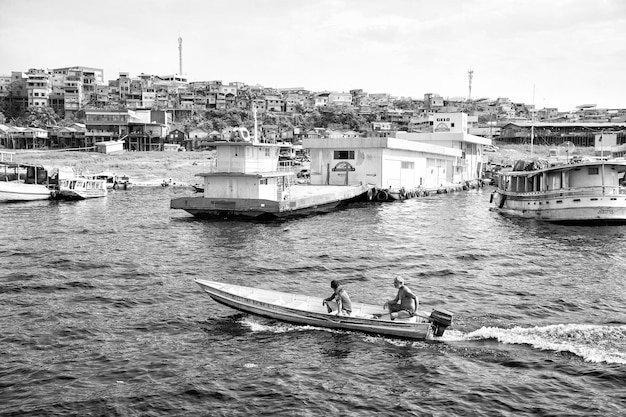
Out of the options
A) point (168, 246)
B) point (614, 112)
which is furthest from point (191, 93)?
point (168, 246)

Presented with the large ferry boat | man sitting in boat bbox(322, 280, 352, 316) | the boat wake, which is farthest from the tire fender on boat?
man sitting in boat bbox(322, 280, 352, 316)

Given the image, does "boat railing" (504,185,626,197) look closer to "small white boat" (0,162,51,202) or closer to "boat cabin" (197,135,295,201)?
"boat cabin" (197,135,295,201)

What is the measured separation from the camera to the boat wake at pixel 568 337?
1770cm

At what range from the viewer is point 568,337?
18.8 metres

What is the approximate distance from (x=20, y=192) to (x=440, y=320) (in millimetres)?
51387

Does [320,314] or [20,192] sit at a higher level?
[20,192]

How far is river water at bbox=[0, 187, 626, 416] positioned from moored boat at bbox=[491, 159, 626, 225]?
5.22 meters

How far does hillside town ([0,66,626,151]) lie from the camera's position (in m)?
116

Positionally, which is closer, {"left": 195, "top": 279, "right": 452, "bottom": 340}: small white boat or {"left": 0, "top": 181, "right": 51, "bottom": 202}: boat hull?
{"left": 195, "top": 279, "right": 452, "bottom": 340}: small white boat

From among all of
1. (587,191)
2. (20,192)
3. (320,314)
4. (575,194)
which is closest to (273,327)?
(320,314)

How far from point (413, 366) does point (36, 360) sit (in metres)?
10.3

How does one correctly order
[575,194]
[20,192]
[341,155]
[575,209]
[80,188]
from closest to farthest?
[575,209] < [575,194] < [20,192] < [80,188] < [341,155]

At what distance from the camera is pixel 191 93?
164000 millimetres

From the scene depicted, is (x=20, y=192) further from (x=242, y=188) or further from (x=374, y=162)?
(x=374, y=162)
